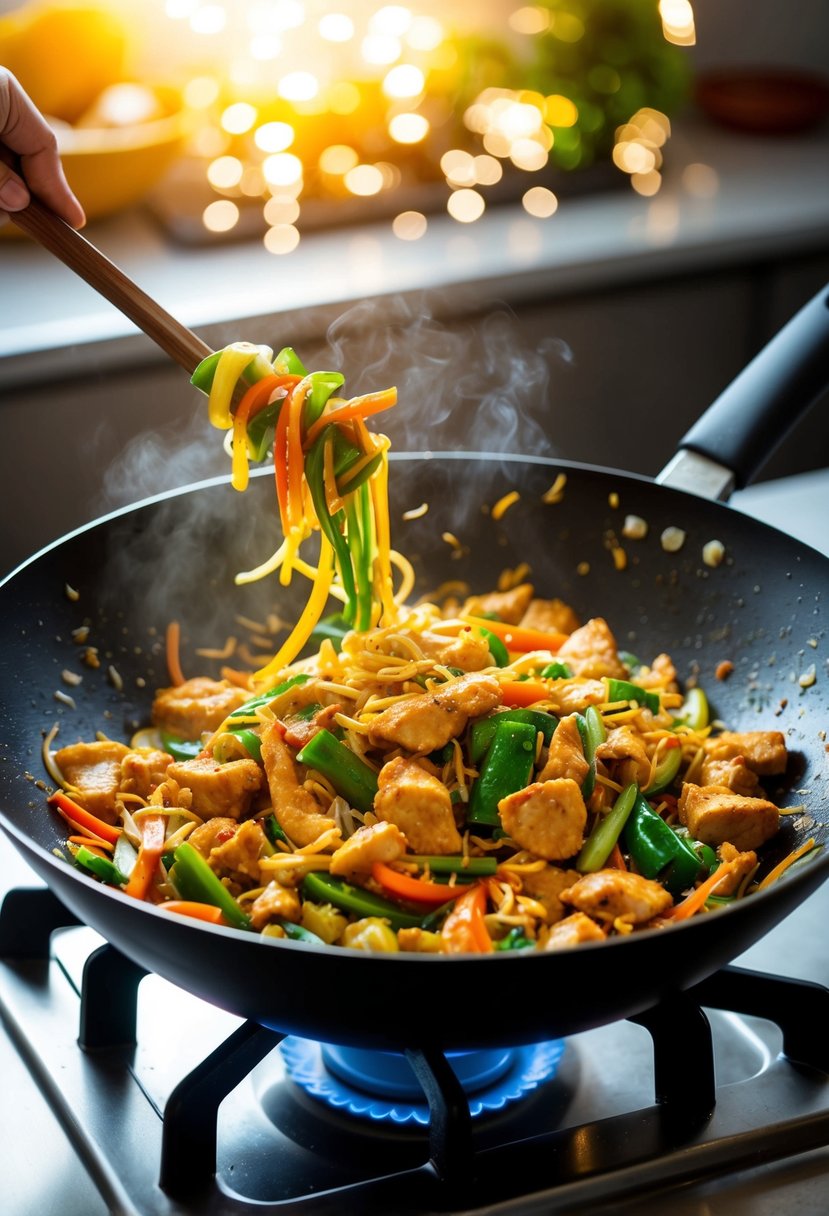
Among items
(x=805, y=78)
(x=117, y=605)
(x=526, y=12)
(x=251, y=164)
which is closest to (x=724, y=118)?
(x=805, y=78)

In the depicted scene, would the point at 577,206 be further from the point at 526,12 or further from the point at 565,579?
the point at 565,579

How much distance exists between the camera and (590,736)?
4.70ft

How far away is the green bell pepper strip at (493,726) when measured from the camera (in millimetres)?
1410

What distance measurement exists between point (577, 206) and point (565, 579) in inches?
69.8

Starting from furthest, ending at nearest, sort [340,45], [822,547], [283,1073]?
1. [340,45]
2. [822,547]
3. [283,1073]

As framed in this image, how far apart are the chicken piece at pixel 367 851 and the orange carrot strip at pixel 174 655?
0.54 m

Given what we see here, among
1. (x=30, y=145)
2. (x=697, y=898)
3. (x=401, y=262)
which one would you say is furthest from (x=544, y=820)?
(x=401, y=262)

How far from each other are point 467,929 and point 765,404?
2.97 ft

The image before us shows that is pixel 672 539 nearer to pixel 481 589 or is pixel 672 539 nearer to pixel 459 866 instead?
pixel 481 589

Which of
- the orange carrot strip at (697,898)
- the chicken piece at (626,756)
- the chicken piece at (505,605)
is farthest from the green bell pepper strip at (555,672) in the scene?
the orange carrot strip at (697,898)

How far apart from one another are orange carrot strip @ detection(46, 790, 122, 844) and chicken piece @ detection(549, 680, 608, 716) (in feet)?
1.68

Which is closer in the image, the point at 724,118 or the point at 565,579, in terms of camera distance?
the point at 565,579

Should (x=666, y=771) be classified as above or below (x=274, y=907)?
below

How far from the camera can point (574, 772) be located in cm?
137
